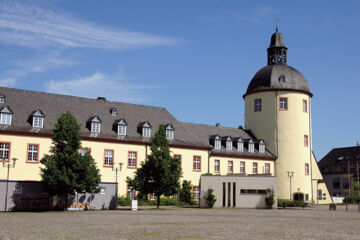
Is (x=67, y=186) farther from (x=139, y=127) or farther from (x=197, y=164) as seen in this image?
(x=197, y=164)

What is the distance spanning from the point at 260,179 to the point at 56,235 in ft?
110

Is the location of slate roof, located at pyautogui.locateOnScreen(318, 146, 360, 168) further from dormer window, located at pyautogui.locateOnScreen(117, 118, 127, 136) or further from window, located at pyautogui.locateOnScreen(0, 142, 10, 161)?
window, located at pyautogui.locateOnScreen(0, 142, 10, 161)

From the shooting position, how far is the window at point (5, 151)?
41.2m

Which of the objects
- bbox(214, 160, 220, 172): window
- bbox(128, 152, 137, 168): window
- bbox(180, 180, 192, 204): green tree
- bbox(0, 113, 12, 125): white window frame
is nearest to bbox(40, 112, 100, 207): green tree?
bbox(0, 113, 12, 125): white window frame

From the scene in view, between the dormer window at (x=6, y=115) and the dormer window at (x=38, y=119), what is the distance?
2.15m

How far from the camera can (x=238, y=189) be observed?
4666 cm

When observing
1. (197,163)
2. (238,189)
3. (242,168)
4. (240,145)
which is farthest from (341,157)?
(238,189)

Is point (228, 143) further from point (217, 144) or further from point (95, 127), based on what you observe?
point (95, 127)

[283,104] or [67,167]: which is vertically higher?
[283,104]

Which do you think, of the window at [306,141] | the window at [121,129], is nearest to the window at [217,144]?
the window at [306,141]

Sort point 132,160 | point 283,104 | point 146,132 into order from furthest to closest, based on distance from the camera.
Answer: point 283,104, point 146,132, point 132,160

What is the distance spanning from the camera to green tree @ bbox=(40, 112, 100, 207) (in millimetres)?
34594

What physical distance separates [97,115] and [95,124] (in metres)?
1.95

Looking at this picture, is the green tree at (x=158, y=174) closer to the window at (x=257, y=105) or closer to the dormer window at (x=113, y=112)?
the dormer window at (x=113, y=112)
